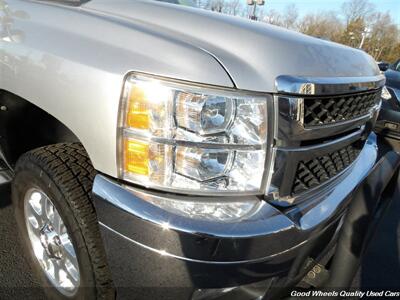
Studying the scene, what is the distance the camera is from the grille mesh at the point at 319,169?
1.58 meters

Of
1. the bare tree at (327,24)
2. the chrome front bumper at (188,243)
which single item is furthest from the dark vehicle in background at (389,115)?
the bare tree at (327,24)

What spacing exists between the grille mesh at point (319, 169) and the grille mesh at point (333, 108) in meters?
0.19

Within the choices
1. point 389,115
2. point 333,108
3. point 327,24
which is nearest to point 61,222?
point 333,108

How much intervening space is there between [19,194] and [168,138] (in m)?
1.16

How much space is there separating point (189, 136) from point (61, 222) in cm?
92

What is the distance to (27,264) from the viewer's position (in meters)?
2.33

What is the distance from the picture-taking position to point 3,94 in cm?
200

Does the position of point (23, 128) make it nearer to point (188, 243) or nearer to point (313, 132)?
A: point (188, 243)

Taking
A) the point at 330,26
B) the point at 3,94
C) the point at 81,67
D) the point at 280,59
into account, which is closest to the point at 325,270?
A: the point at 280,59

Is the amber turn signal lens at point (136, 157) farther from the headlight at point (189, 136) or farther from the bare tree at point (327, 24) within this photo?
the bare tree at point (327, 24)

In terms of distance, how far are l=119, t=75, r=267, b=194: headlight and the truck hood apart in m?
0.12

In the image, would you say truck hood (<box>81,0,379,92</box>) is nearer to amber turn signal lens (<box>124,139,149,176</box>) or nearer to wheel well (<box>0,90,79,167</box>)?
amber turn signal lens (<box>124,139,149,176</box>)

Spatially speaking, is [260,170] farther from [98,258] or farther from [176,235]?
[98,258]

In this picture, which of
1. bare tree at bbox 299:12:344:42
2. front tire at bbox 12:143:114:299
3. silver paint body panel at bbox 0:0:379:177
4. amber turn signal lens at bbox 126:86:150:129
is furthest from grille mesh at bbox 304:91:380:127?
bare tree at bbox 299:12:344:42
